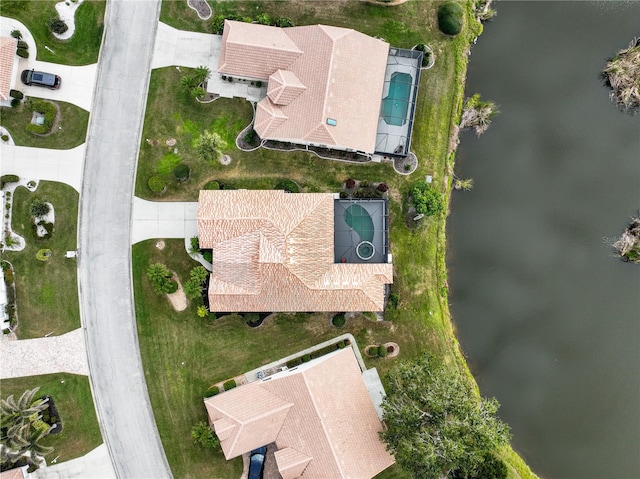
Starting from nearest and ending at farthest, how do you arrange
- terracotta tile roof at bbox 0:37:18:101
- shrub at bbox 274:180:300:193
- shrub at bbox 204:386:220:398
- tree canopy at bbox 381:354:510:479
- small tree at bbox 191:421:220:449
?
tree canopy at bbox 381:354:510:479, small tree at bbox 191:421:220:449, terracotta tile roof at bbox 0:37:18:101, shrub at bbox 204:386:220:398, shrub at bbox 274:180:300:193

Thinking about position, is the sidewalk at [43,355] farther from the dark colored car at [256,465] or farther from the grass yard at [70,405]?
the dark colored car at [256,465]

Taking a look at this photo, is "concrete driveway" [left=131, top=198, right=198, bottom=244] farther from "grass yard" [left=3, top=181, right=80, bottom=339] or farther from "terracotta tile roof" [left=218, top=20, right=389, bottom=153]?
"terracotta tile roof" [left=218, top=20, right=389, bottom=153]

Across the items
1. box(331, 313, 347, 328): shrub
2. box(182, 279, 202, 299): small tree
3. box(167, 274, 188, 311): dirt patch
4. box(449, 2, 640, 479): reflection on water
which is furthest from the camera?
box(449, 2, 640, 479): reflection on water

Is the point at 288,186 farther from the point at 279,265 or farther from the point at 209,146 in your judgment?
the point at 279,265

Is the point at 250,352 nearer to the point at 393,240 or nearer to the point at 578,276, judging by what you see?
the point at 393,240

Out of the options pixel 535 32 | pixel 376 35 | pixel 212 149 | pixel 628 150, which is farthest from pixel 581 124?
pixel 212 149

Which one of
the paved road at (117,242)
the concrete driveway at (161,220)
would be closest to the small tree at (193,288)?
the concrete driveway at (161,220)

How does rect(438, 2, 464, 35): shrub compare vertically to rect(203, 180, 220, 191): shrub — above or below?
above

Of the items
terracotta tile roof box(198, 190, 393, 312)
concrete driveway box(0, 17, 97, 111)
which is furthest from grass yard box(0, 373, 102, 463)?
concrete driveway box(0, 17, 97, 111)
